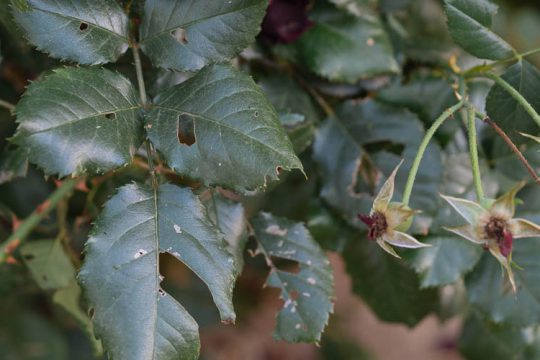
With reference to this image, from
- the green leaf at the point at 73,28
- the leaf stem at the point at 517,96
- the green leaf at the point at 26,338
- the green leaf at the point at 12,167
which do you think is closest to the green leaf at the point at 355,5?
the leaf stem at the point at 517,96

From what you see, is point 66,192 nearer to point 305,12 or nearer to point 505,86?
point 305,12

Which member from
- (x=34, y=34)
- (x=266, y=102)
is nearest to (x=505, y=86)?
(x=266, y=102)

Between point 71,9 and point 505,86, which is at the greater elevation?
point 71,9

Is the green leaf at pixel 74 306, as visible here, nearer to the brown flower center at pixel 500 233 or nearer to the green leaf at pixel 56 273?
the green leaf at pixel 56 273

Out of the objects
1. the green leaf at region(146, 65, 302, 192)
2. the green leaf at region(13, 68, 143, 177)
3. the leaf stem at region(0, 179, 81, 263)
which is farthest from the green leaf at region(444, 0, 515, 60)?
the leaf stem at region(0, 179, 81, 263)

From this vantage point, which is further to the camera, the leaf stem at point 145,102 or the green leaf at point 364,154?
the green leaf at point 364,154

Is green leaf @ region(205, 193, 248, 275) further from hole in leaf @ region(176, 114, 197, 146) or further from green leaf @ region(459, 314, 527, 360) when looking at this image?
green leaf @ region(459, 314, 527, 360)
